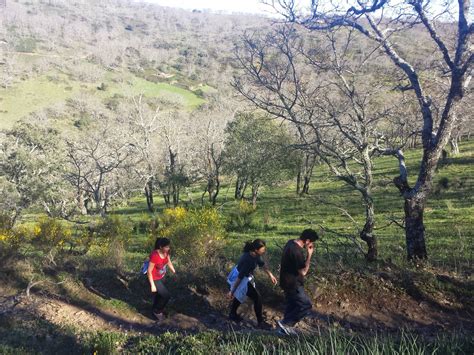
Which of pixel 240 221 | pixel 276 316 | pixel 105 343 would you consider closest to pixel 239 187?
pixel 240 221

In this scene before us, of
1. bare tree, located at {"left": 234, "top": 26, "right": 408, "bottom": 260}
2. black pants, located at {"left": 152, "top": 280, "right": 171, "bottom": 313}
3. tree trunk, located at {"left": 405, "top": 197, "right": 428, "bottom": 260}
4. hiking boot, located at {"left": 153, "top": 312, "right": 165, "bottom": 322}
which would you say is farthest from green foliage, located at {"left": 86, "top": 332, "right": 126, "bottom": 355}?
tree trunk, located at {"left": 405, "top": 197, "right": 428, "bottom": 260}

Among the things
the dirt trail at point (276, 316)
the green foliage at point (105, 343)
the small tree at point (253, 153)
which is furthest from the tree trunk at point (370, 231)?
the small tree at point (253, 153)

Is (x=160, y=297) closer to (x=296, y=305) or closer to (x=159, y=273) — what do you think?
(x=159, y=273)

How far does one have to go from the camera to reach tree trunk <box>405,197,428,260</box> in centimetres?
732

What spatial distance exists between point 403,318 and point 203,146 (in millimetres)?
26707

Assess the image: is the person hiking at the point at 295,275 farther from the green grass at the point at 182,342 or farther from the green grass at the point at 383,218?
the green grass at the point at 383,218

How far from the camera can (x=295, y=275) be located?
18.8 ft

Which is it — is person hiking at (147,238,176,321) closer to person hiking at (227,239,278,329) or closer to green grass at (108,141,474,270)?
person hiking at (227,239,278,329)

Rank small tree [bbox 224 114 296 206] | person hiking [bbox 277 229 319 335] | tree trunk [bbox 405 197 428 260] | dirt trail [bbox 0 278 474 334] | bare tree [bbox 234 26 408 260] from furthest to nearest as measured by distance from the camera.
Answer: small tree [bbox 224 114 296 206] < bare tree [bbox 234 26 408 260] < tree trunk [bbox 405 197 428 260] < dirt trail [bbox 0 278 474 334] < person hiking [bbox 277 229 319 335]

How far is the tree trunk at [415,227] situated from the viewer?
7.32 m

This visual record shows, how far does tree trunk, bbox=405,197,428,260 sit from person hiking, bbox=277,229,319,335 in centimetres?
260

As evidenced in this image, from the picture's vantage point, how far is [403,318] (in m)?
6.54

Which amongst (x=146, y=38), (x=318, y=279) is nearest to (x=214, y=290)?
(x=318, y=279)

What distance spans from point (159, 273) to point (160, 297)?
49 cm
